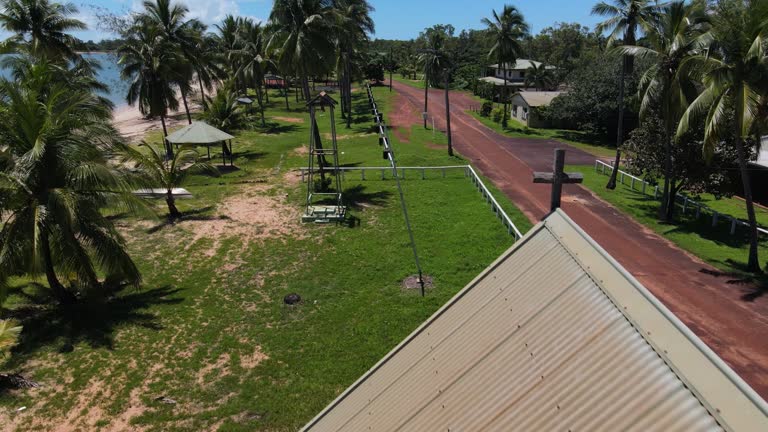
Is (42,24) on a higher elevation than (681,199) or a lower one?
higher

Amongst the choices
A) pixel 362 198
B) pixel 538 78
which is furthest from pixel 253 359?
pixel 538 78

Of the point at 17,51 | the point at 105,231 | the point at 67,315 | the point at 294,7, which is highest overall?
the point at 294,7

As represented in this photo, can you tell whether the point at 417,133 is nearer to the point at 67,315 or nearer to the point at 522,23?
the point at 522,23

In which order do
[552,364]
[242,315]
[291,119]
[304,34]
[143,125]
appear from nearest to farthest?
[552,364]
[242,315]
[304,34]
[143,125]
[291,119]

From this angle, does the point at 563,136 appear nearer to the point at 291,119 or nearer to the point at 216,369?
the point at 291,119

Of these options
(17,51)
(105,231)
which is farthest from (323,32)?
(105,231)

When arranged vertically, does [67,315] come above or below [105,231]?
below

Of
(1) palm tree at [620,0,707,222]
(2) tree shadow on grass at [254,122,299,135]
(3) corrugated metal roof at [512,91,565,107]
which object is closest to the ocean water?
(2) tree shadow on grass at [254,122,299,135]
